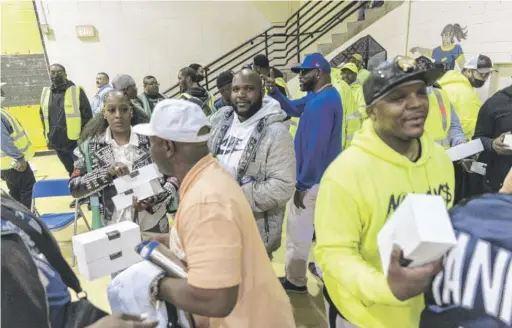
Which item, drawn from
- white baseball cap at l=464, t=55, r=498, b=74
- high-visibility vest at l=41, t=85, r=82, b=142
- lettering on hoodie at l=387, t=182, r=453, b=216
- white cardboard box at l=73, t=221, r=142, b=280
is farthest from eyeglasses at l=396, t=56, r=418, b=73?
high-visibility vest at l=41, t=85, r=82, b=142

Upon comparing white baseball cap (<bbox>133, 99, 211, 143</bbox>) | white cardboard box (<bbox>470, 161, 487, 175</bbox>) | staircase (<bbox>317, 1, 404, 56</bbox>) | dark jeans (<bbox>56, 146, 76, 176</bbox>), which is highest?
staircase (<bbox>317, 1, 404, 56</bbox>)

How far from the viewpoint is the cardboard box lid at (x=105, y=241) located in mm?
1423

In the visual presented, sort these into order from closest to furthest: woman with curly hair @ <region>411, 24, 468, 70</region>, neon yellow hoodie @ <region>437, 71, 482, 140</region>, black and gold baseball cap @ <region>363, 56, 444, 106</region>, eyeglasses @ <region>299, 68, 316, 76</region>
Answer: black and gold baseball cap @ <region>363, 56, 444, 106</region> → eyeglasses @ <region>299, 68, 316, 76</region> → neon yellow hoodie @ <region>437, 71, 482, 140</region> → woman with curly hair @ <region>411, 24, 468, 70</region>

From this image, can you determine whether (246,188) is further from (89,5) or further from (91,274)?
(89,5)

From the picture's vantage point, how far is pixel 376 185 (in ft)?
4.03

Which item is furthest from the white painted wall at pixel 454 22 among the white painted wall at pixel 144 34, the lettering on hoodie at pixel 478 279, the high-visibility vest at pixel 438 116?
the lettering on hoodie at pixel 478 279

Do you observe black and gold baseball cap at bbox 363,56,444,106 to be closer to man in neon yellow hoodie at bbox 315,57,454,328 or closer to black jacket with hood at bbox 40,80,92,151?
man in neon yellow hoodie at bbox 315,57,454,328

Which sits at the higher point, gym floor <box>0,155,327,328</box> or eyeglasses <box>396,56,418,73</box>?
eyeglasses <box>396,56,418,73</box>

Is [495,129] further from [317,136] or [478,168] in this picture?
[317,136]

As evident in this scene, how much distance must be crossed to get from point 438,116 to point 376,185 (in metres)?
1.93

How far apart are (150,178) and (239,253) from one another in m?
1.25

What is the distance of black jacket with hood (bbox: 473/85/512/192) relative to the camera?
268 cm

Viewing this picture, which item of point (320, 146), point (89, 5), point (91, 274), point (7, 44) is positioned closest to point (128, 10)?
point (89, 5)

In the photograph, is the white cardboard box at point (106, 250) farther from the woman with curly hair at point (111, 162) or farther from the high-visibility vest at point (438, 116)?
the high-visibility vest at point (438, 116)
